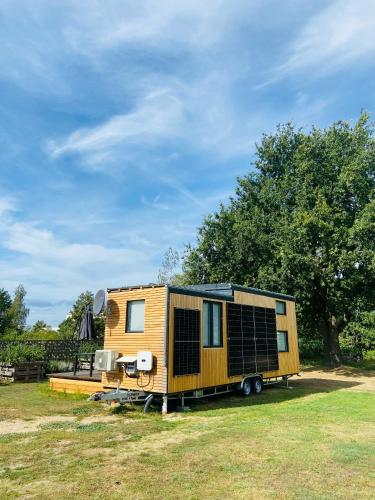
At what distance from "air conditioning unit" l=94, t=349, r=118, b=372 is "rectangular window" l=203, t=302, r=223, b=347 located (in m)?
2.81

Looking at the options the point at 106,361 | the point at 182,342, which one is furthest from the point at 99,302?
the point at 182,342

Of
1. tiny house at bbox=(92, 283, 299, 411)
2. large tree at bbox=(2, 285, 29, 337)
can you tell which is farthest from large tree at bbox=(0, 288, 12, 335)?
tiny house at bbox=(92, 283, 299, 411)

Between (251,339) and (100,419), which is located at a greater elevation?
(251,339)

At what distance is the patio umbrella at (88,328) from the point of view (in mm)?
13849

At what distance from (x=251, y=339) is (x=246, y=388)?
1714mm

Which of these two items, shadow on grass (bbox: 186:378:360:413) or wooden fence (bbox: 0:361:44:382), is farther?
wooden fence (bbox: 0:361:44:382)

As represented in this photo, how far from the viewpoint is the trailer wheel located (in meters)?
13.8

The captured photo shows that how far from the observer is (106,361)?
1172 cm

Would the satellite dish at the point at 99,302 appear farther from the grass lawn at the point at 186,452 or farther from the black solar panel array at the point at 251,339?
the black solar panel array at the point at 251,339

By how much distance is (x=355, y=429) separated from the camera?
8898mm

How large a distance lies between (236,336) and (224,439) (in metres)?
5.95

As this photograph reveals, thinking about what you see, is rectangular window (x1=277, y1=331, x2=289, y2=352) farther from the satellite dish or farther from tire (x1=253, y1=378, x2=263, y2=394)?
the satellite dish

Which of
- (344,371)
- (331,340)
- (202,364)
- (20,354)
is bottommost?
(344,371)

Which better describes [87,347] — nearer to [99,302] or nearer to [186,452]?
[99,302]
